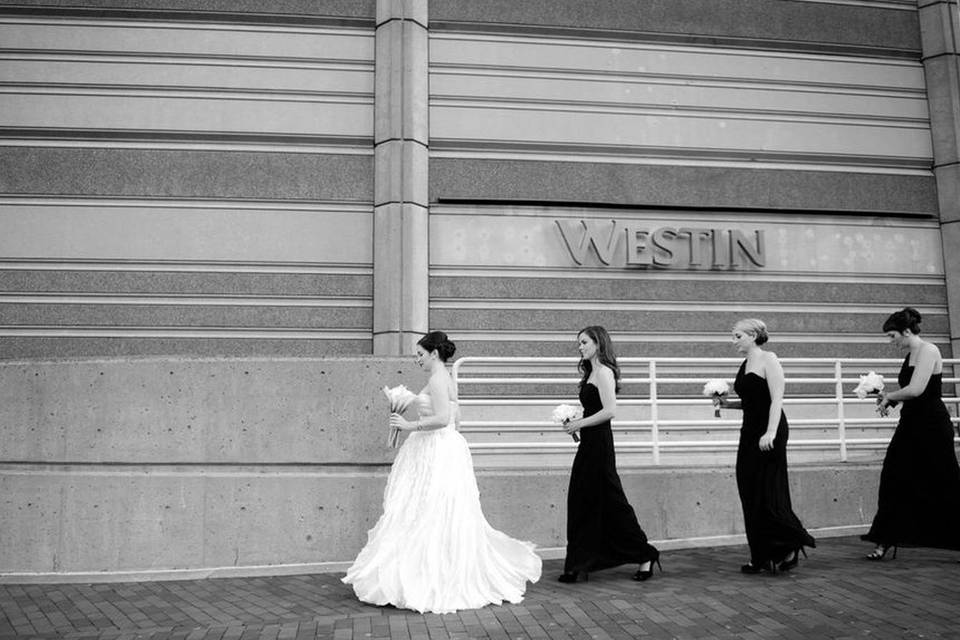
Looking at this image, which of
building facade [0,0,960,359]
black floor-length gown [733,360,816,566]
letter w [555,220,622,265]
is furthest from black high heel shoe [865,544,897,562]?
letter w [555,220,622,265]

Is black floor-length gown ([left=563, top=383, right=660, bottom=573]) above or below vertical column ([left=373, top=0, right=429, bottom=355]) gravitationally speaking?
below

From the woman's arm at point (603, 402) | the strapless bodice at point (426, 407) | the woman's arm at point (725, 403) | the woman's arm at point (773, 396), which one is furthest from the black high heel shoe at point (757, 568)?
the strapless bodice at point (426, 407)

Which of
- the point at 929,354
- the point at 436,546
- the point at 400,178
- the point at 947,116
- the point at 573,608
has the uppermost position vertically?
the point at 947,116

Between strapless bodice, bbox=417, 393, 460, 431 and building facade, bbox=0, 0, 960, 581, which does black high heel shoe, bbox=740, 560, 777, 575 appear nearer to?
strapless bodice, bbox=417, 393, 460, 431

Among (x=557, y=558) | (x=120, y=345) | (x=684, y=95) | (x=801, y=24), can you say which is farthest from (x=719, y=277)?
(x=120, y=345)

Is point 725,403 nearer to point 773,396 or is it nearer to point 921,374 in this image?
point 773,396

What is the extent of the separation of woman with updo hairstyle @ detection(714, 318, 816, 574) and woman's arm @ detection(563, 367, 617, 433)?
42.8 inches

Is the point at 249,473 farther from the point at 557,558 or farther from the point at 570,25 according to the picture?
the point at 570,25

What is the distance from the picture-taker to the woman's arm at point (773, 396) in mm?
6117

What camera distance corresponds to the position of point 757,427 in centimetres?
635

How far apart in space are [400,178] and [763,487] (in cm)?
693

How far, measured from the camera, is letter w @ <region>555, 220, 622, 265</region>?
38.3 feet

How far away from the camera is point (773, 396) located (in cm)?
619

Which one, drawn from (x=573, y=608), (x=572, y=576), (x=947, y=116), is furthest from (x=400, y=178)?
(x=947, y=116)
